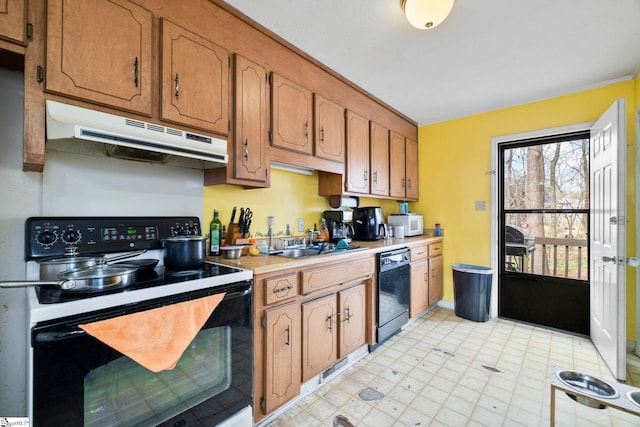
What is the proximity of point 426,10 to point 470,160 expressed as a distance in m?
2.37

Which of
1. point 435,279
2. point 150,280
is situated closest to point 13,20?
point 150,280

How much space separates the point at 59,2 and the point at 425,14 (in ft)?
5.69

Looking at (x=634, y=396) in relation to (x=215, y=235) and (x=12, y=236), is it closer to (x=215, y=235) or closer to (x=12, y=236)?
(x=215, y=235)

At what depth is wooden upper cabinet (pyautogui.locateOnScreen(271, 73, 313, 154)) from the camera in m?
1.97

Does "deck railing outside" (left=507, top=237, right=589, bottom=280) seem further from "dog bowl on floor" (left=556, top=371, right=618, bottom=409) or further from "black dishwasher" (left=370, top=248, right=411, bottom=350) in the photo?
"dog bowl on floor" (left=556, top=371, right=618, bottom=409)

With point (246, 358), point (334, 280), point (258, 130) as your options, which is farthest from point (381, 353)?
point (258, 130)

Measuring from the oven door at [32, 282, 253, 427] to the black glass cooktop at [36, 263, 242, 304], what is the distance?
8cm

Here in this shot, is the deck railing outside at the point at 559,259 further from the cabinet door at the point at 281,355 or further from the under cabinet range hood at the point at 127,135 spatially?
the under cabinet range hood at the point at 127,135

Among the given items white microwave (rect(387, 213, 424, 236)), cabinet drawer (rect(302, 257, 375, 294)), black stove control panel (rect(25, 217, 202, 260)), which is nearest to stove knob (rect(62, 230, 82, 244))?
black stove control panel (rect(25, 217, 202, 260))

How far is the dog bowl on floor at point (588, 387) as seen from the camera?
1.20 meters

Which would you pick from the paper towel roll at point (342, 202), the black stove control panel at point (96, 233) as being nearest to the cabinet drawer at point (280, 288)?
the black stove control panel at point (96, 233)

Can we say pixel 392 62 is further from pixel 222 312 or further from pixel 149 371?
pixel 149 371

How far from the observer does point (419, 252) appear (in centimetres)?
308

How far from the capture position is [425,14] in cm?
153
